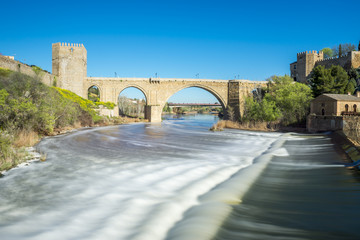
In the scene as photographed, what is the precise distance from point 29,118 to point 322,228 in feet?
37.5

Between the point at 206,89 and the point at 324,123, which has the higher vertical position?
the point at 206,89

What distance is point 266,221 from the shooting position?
3379 millimetres

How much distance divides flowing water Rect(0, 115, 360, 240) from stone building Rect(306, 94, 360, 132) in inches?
437

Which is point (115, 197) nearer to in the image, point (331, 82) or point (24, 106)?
point (24, 106)

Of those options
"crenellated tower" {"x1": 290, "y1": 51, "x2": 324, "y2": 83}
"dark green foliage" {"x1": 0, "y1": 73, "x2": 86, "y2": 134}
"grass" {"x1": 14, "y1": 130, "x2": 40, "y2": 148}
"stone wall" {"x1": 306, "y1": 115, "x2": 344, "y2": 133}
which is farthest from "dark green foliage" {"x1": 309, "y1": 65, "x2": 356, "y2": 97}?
"grass" {"x1": 14, "y1": 130, "x2": 40, "y2": 148}

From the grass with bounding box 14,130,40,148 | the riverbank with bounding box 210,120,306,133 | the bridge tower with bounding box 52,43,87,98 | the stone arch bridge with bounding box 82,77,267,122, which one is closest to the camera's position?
the grass with bounding box 14,130,40,148

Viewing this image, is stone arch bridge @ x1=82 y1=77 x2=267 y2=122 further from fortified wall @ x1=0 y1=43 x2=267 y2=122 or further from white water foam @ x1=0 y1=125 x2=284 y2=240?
white water foam @ x1=0 y1=125 x2=284 y2=240

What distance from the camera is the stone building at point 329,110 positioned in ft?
54.6

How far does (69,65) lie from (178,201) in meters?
30.2

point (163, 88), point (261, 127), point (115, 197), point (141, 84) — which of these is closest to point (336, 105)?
point (261, 127)

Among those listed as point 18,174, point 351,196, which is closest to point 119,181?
point 18,174

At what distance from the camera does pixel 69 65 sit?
30422 millimetres

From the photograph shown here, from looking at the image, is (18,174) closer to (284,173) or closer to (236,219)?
(236,219)

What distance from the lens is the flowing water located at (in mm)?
3107
